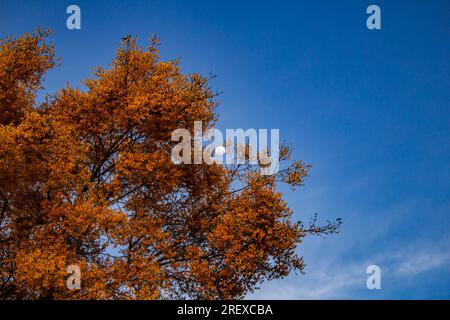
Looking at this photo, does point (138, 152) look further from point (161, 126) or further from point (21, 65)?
point (21, 65)

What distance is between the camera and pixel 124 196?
84.8 ft

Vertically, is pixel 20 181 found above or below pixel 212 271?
above

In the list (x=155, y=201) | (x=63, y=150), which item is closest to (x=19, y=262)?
(x=63, y=150)

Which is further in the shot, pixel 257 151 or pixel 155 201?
pixel 257 151

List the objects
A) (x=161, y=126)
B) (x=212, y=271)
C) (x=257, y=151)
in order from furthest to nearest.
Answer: (x=257, y=151)
(x=161, y=126)
(x=212, y=271)

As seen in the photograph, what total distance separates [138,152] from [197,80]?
532 centimetres

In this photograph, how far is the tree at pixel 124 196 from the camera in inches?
850

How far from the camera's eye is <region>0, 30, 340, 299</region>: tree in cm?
2159

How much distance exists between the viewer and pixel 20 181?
74.4 ft

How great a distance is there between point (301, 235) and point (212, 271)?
5.11m

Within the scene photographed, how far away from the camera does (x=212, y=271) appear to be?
23828 mm
